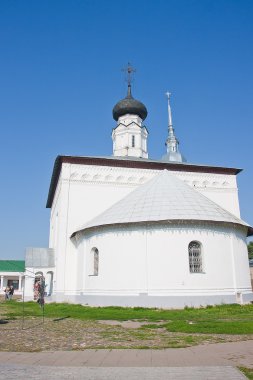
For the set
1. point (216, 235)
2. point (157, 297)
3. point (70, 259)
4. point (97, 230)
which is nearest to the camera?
point (157, 297)

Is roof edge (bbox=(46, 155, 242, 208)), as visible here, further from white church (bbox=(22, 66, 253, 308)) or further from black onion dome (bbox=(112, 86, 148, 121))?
black onion dome (bbox=(112, 86, 148, 121))

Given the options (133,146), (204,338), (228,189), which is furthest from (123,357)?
(133,146)

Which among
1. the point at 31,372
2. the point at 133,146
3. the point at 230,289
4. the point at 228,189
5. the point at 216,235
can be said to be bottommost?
the point at 31,372

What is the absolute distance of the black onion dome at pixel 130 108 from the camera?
32281 mm

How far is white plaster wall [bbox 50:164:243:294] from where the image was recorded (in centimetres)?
2308

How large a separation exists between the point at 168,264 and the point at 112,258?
3.06m

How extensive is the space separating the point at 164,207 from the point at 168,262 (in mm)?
2848

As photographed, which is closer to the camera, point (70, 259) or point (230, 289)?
point (230, 289)

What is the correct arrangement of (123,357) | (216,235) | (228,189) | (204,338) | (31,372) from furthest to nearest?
1. (228,189)
2. (216,235)
3. (204,338)
4. (123,357)
5. (31,372)

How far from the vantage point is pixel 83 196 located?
81.4 ft

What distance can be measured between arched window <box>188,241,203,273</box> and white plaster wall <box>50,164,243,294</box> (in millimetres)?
7719

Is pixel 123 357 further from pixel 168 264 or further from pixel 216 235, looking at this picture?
pixel 216 235

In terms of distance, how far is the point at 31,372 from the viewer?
541 centimetres

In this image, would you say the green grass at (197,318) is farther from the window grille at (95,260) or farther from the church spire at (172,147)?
the church spire at (172,147)
